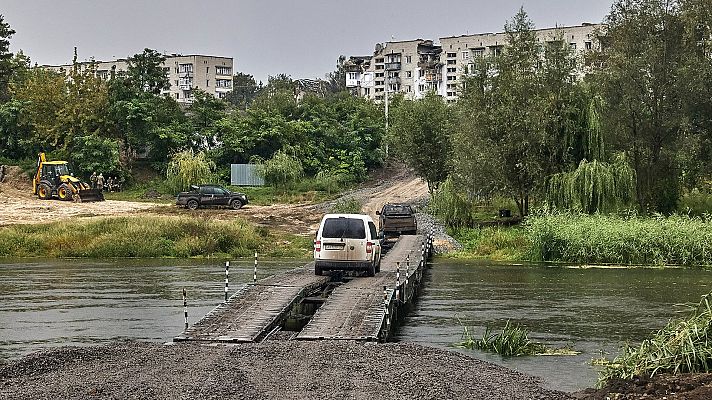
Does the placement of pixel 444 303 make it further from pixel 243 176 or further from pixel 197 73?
pixel 197 73

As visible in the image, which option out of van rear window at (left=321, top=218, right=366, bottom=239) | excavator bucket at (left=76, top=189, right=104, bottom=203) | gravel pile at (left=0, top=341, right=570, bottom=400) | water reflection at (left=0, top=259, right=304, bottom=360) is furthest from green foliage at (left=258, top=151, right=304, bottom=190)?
gravel pile at (left=0, top=341, right=570, bottom=400)

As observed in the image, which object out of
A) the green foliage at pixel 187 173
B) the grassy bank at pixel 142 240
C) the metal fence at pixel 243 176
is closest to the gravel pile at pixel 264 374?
the grassy bank at pixel 142 240

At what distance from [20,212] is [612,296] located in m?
38.7

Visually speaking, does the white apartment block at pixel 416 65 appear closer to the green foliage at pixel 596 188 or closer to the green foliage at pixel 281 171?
the green foliage at pixel 281 171

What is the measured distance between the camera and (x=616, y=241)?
43.7 m

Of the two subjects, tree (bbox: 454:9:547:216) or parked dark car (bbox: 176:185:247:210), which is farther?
parked dark car (bbox: 176:185:247:210)

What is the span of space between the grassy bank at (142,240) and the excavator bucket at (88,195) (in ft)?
47.5

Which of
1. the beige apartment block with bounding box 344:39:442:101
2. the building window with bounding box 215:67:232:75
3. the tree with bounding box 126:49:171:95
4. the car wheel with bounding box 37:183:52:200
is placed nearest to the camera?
the car wheel with bounding box 37:183:52:200

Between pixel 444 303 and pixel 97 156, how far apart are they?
51.1 meters

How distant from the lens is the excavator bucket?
213 ft

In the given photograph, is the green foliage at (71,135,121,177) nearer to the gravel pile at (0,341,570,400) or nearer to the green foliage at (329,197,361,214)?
the green foliage at (329,197,361,214)

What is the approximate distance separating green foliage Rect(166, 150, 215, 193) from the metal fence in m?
4.57

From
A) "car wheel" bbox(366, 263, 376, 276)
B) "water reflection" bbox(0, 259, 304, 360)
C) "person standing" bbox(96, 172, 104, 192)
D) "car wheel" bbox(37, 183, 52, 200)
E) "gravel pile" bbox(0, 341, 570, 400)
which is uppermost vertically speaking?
"person standing" bbox(96, 172, 104, 192)

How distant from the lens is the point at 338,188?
7488 centimetres
